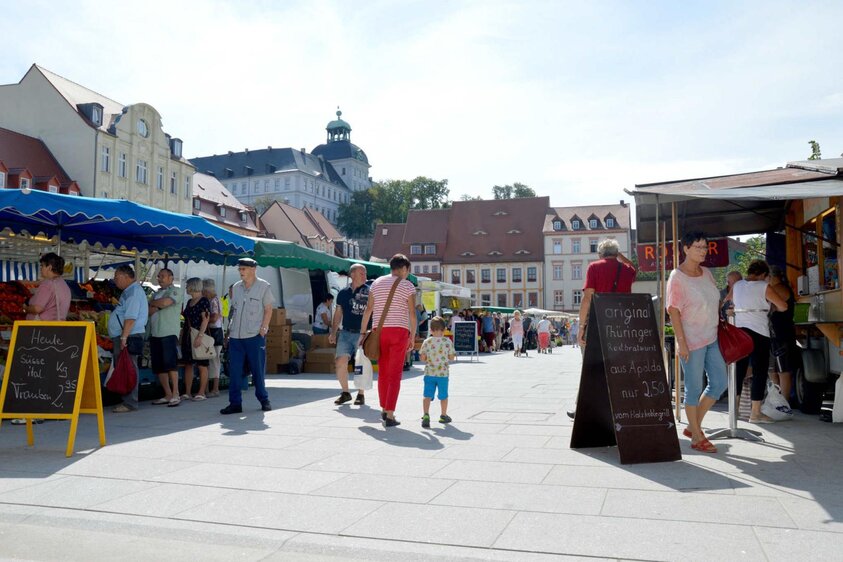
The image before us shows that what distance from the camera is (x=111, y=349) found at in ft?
32.5

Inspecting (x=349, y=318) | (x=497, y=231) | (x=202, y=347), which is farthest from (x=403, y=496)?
(x=497, y=231)

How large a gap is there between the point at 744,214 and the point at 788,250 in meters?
1.02

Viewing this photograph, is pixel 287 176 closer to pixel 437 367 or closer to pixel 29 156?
pixel 29 156

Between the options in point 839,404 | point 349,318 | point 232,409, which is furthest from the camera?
point 349,318

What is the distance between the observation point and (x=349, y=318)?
10.6 metres

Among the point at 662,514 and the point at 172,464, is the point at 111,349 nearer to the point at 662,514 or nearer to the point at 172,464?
the point at 172,464

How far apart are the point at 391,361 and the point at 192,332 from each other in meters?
3.98

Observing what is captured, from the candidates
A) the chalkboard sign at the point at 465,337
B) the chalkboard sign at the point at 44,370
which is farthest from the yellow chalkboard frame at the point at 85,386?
the chalkboard sign at the point at 465,337

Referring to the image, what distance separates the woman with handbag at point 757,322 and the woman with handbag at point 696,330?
2.04 m

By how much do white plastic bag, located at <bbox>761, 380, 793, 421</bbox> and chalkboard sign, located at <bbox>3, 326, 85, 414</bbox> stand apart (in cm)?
705

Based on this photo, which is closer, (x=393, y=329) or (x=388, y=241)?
(x=393, y=329)

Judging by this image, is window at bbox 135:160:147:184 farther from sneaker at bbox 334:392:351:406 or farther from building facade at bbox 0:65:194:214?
sneaker at bbox 334:392:351:406

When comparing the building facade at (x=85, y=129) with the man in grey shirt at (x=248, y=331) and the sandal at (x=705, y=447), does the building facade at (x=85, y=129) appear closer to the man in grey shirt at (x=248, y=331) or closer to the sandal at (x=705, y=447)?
the man in grey shirt at (x=248, y=331)

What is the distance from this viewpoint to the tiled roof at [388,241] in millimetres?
84750
